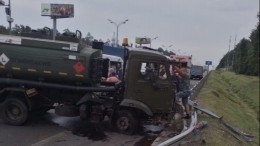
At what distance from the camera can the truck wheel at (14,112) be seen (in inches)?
528

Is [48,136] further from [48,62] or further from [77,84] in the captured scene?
[48,62]

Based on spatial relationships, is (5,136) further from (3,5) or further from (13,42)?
(3,5)

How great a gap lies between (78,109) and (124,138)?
185cm

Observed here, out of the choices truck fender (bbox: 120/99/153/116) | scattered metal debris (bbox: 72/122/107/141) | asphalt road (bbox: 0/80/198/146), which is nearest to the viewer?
asphalt road (bbox: 0/80/198/146)

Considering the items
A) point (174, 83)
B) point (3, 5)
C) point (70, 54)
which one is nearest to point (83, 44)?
point (70, 54)

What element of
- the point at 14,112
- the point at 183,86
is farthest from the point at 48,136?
the point at 183,86

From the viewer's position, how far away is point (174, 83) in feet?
44.0

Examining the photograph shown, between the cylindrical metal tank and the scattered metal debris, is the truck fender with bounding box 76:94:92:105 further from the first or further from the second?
the scattered metal debris

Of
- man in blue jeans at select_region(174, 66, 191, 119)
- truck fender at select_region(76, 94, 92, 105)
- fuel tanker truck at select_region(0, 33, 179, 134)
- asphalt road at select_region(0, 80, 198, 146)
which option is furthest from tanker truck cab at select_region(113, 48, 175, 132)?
man in blue jeans at select_region(174, 66, 191, 119)

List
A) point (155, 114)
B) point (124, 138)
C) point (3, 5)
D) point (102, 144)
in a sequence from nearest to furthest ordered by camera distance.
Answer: point (102, 144), point (124, 138), point (155, 114), point (3, 5)

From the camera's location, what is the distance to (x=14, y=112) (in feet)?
44.4

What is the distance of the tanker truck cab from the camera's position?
42.7 feet

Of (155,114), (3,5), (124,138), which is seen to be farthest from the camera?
(3,5)

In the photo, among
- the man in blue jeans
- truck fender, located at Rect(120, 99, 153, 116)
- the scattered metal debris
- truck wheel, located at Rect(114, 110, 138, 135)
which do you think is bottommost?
the scattered metal debris
